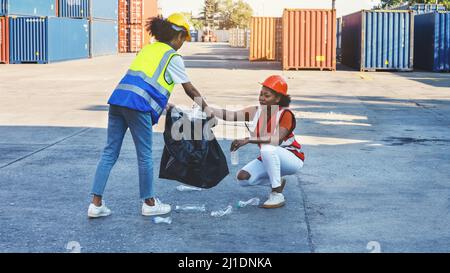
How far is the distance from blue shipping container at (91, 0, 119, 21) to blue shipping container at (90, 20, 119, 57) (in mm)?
431

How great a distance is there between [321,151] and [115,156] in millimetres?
4386

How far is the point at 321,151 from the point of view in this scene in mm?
10109

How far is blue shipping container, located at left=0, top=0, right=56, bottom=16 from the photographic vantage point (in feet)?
122

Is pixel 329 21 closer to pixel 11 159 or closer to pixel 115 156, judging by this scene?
pixel 11 159

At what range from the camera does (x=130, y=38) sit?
60.6 m

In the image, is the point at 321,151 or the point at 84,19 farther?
the point at 84,19

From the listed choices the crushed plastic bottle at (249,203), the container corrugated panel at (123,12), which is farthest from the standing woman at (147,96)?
the container corrugated panel at (123,12)

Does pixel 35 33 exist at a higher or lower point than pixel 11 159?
higher

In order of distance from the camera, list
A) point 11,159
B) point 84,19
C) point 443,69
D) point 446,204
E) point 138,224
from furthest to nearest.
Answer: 1. point 84,19
2. point 443,69
3. point 11,159
4. point 446,204
5. point 138,224

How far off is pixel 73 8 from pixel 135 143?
43.1 meters

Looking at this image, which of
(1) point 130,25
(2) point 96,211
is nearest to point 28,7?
(1) point 130,25

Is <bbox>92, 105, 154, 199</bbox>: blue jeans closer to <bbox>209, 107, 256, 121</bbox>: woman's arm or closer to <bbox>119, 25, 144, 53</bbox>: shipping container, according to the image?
<bbox>209, 107, 256, 121</bbox>: woman's arm

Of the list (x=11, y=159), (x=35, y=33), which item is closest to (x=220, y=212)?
(x=11, y=159)

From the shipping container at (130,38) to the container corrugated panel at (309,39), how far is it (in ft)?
97.4
